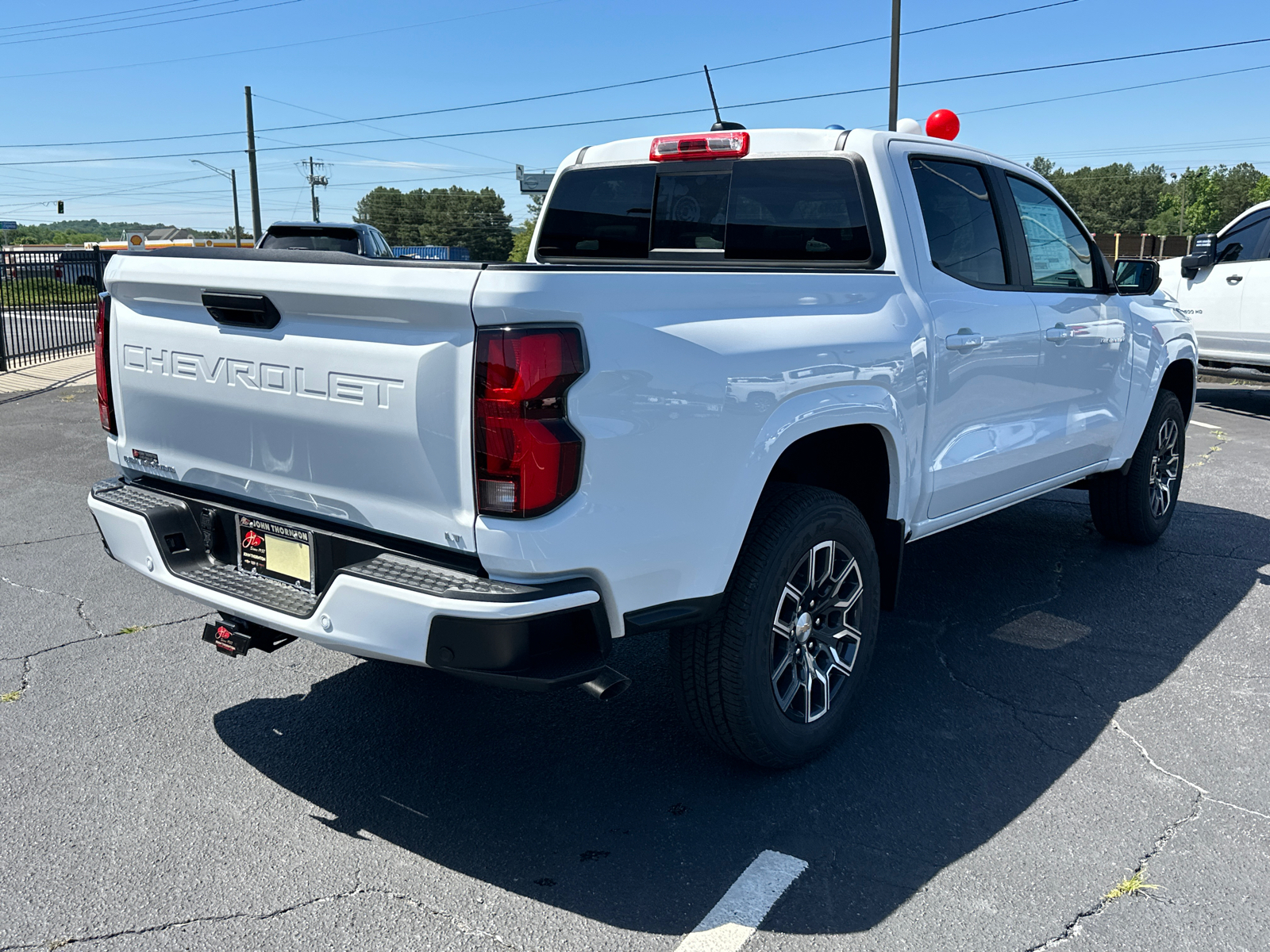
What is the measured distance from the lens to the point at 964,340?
3.96 m

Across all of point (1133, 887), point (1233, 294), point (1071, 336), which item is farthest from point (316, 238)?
point (1133, 887)

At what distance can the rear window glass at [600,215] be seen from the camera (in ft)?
15.4

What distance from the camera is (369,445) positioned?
274 cm

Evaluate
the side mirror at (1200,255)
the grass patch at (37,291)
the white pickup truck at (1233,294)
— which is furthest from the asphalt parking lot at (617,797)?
the grass patch at (37,291)

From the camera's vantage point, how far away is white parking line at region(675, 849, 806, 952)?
258 cm

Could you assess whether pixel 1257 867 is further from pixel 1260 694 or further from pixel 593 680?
pixel 593 680

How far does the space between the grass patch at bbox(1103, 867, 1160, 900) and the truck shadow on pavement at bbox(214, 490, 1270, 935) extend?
1.20 ft

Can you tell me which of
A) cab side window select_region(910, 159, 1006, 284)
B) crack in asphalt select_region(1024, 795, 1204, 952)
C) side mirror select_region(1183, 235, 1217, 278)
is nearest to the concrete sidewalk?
cab side window select_region(910, 159, 1006, 284)

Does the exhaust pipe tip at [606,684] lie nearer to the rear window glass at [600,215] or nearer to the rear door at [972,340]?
the rear door at [972,340]

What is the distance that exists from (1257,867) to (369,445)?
2617 mm

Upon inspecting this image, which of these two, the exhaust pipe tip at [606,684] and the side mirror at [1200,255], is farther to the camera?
the side mirror at [1200,255]

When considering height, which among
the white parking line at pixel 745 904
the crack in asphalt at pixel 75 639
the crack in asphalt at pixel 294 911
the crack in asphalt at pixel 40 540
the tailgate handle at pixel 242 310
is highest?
the tailgate handle at pixel 242 310

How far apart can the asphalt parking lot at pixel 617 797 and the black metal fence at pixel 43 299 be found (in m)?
12.0

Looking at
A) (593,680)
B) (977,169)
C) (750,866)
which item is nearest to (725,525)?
(593,680)
